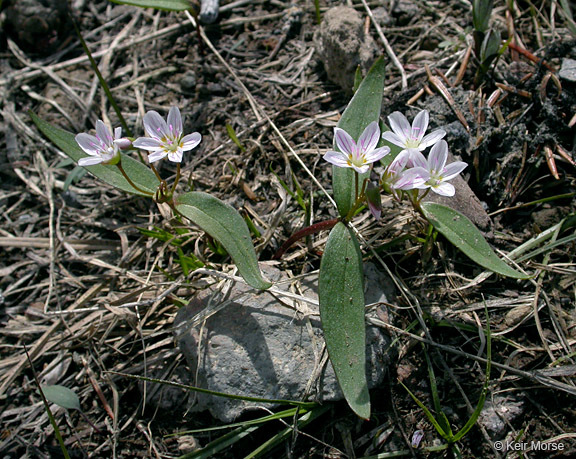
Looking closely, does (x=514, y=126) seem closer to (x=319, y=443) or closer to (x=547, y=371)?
(x=547, y=371)

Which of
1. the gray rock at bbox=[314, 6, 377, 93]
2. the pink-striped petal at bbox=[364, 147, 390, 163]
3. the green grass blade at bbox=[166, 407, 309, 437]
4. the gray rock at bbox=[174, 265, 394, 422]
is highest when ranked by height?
the gray rock at bbox=[314, 6, 377, 93]

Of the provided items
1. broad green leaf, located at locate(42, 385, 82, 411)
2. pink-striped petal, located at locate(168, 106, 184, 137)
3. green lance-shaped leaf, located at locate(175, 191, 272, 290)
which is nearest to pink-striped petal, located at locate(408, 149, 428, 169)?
green lance-shaped leaf, located at locate(175, 191, 272, 290)

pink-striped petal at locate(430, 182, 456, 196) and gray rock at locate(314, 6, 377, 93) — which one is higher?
gray rock at locate(314, 6, 377, 93)

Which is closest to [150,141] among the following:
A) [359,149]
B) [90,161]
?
[90,161]

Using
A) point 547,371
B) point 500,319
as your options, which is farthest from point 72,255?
point 547,371

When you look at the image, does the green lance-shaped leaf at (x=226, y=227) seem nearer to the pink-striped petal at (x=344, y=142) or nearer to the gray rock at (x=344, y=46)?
the pink-striped petal at (x=344, y=142)

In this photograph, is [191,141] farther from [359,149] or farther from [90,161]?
[359,149]

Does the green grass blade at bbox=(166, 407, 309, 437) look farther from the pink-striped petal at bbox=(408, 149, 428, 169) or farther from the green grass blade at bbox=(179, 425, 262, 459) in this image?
the pink-striped petal at bbox=(408, 149, 428, 169)
